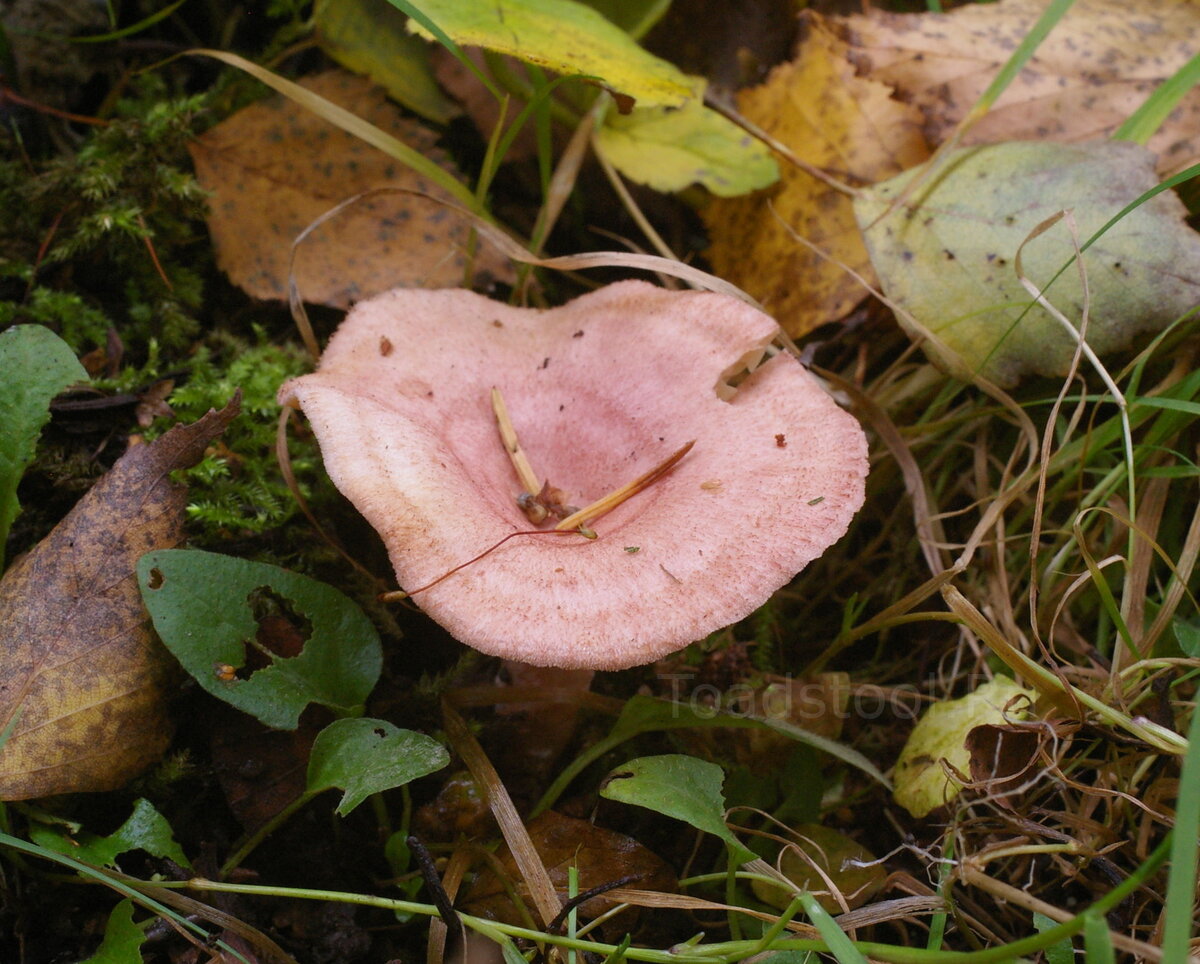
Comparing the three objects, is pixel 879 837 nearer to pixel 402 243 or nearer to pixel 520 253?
pixel 520 253

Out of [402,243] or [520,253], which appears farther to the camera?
[402,243]

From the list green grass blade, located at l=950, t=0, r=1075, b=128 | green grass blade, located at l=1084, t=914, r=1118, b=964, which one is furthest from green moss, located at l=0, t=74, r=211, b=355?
green grass blade, located at l=1084, t=914, r=1118, b=964

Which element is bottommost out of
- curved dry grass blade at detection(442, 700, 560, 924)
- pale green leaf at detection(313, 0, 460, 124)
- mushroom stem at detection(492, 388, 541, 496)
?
curved dry grass blade at detection(442, 700, 560, 924)

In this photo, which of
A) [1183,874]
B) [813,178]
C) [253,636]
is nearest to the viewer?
[1183,874]

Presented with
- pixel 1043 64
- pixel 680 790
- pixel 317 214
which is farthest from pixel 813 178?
pixel 680 790

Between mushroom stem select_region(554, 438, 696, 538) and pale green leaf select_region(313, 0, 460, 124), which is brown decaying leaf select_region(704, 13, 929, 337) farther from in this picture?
pale green leaf select_region(313, 0, 460, 124)

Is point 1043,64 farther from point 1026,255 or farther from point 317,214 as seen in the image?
point 317,214

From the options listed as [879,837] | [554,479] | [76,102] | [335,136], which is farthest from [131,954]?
[76,102]
